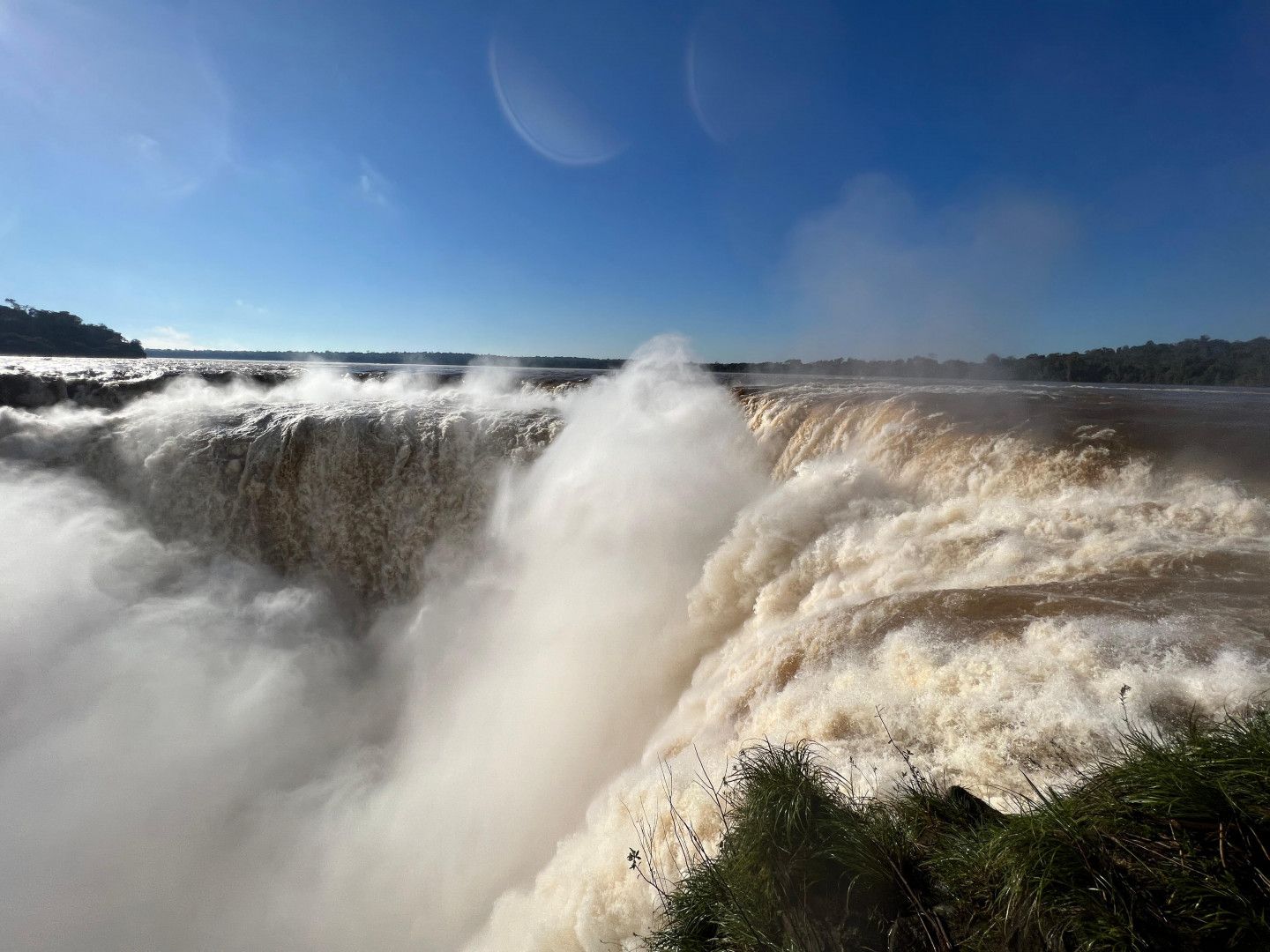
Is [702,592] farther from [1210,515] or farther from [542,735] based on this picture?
[1210,515]

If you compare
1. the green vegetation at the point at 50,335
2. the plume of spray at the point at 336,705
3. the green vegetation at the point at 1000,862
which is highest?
the green vegetation at the point at 50,335

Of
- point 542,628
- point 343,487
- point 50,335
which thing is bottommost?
point 542,628

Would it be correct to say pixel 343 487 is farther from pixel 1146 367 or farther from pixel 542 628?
pixel 1146 367

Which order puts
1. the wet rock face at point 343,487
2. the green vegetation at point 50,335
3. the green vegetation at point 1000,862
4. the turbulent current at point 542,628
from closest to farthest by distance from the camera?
the green vegetation at point 1000,862 → the turbulent current at point 542,628 → the wet rock face at point 343,487 → the green vegetation at point 50,335

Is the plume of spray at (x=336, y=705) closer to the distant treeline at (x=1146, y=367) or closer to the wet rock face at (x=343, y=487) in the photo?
the wet rock face at (x=343, y=487)

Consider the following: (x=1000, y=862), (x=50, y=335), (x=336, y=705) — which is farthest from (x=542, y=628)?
(x=50, y=335)

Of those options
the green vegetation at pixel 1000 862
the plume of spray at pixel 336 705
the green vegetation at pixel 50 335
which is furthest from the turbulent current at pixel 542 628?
the green vegetation at pixel 50 335
